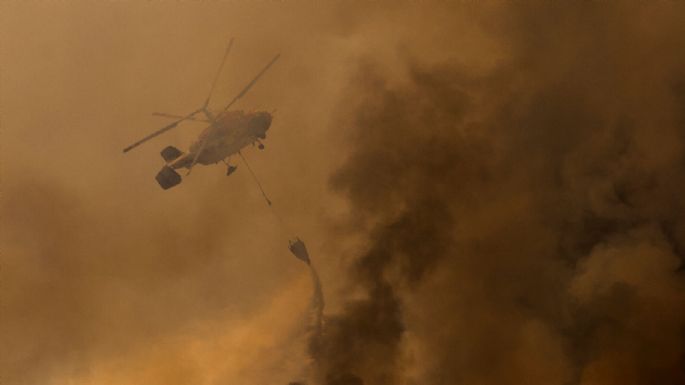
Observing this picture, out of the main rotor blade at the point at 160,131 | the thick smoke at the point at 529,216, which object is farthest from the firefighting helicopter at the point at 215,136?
the thick smoke at the point at 529,216

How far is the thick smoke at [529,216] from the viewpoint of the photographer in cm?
914

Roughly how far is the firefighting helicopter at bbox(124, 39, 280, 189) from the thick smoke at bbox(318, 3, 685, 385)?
1.55m

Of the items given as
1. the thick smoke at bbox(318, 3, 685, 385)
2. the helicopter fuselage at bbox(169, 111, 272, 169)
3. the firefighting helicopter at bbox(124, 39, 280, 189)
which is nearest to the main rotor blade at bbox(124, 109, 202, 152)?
the firefighting helicopter at bbox(124, 39, 280, 189)

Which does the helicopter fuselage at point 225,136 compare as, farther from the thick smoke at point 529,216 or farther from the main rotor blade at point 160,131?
the thick smoke at point 529,216

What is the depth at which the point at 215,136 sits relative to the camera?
9.10 m

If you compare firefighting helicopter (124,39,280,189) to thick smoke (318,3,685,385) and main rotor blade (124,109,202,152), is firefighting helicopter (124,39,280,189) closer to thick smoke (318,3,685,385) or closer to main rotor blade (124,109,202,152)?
main rotor blade (124,109,202,152)

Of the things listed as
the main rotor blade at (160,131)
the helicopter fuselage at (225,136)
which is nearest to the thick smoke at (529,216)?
the helicopter fuselage at (225,136)

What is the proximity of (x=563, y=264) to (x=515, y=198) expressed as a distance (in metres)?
1.28

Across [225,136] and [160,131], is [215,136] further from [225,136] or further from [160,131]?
[160,131]

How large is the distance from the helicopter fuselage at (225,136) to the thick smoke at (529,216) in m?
1.49

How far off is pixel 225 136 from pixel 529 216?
5.02 m

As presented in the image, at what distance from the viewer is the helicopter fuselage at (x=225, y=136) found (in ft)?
29.8

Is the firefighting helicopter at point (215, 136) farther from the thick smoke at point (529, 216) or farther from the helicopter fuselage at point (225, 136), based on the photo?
the thick smoke at point (529, 216)

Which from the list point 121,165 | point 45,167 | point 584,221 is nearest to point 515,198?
point 584,221
